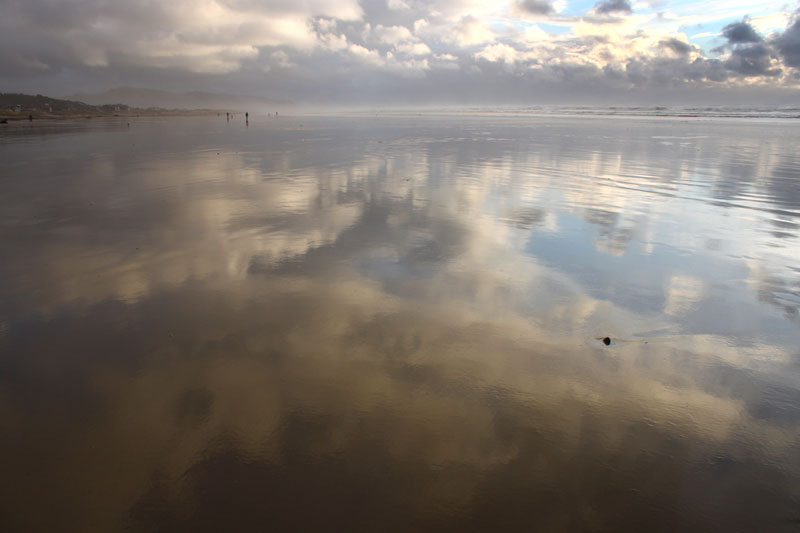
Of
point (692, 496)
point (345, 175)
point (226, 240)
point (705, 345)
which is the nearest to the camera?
point (692, 496)

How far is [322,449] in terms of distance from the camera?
10.9 feet

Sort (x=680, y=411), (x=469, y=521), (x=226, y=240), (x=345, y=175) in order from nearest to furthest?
(x=469, y=521) < (x=680, y=411) < (x=226, y=240) < (x=345, y=175)

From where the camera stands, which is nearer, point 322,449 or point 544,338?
point 322,449

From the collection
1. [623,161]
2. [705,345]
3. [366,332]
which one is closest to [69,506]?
[366,332]

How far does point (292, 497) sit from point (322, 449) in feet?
1.47

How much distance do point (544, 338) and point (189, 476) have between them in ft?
11.5

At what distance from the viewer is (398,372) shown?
14.1 feet

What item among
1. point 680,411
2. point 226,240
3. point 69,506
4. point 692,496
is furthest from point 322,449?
point 226,240

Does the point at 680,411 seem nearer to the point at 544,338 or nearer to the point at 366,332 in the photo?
the point at 544,338

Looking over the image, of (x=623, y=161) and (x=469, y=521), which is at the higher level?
(x=623, y=161)

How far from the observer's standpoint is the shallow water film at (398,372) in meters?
2.95

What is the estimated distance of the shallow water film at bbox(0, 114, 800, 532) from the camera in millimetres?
2951

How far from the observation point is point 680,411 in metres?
3.82

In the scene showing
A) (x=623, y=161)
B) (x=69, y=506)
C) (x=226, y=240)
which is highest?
(x=623, y=161)
